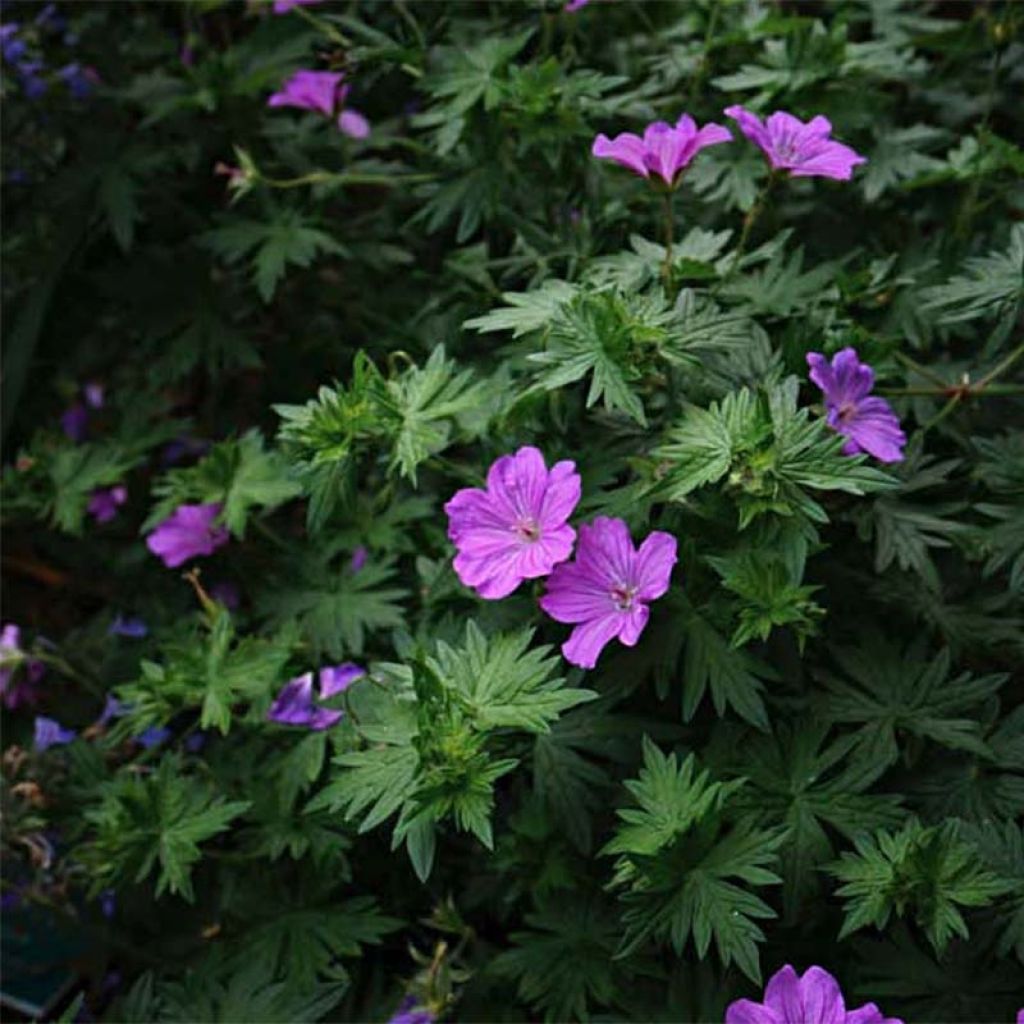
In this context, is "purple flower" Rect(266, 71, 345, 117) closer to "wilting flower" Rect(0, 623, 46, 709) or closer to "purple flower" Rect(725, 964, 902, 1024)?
"wilting flower" Rect(0, 623, 46, 709)

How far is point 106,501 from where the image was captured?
2131mm

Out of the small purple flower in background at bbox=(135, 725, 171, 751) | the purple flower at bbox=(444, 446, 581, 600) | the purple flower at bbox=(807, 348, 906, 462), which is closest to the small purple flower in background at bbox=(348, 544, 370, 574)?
the small purple flower in background at bbox=(135, 725, 171, 751)

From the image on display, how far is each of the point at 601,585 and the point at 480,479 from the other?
21 centimetres

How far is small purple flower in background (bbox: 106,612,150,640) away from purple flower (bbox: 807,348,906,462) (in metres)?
1.00

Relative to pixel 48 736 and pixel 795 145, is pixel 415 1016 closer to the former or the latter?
pixel 48 736

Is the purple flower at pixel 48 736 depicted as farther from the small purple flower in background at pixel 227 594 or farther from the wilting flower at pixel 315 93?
the wilting flower at pixel 315 93

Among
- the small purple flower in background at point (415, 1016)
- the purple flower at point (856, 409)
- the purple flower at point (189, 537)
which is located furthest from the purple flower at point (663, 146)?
the small purple flower in background at point (415, 1016)

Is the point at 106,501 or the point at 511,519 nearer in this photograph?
the point at 511,519

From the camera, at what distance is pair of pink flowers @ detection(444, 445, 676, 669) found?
1.34 meters

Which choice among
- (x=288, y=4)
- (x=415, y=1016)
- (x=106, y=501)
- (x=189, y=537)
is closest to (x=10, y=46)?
(x=288, y=4)

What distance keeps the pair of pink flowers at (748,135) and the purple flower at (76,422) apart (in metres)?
1.11

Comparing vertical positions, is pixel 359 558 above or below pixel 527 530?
below

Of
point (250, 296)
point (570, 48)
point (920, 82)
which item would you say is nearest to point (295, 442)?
point (570, 48)

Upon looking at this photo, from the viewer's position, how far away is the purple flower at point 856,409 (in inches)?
55.1
